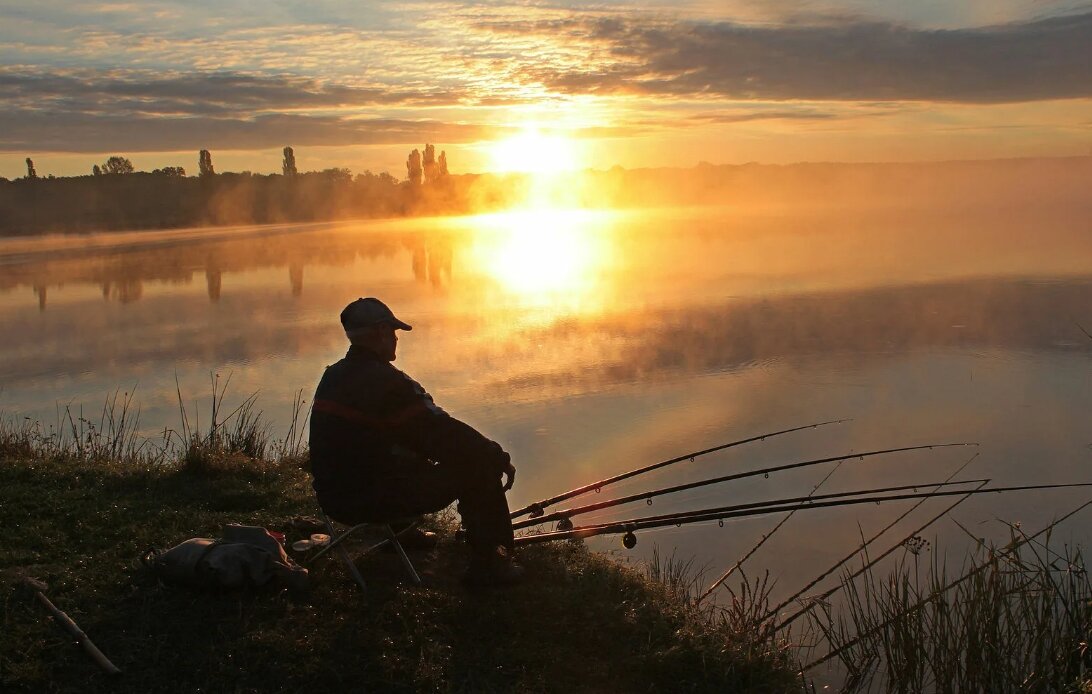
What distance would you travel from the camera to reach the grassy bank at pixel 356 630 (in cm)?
430

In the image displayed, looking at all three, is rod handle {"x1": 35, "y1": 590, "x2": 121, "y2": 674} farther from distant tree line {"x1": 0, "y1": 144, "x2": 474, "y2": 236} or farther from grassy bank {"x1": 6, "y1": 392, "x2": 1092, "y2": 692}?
distant tree line {"x1": 0, "y1": 144, "x2": 474, "y2": 236}

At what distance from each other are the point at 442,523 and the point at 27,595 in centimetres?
265

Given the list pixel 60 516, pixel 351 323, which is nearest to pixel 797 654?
pixel 351 323

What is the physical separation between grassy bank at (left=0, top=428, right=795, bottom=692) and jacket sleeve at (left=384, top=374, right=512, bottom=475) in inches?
30.1

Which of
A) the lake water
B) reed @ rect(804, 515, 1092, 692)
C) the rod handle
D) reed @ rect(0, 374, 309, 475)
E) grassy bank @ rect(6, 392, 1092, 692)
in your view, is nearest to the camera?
the rod handle

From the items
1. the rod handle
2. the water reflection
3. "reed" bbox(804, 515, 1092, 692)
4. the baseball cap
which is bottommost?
"reed" bbox(804, 515, 1092, 692)

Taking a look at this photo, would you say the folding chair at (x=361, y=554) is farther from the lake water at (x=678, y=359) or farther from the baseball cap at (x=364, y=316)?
the lake water at (x=678, y=359)

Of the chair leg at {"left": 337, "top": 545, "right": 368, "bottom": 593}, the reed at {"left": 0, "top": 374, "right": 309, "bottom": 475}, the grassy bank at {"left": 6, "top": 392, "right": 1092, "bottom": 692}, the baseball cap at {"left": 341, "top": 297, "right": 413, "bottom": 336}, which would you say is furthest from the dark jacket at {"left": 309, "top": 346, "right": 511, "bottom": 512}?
the reed at {"left": 0, "top": 374, "right": 309, "bottom": 475}

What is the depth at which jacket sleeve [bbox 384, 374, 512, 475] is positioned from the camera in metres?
4.99

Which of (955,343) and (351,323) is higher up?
(351,323)

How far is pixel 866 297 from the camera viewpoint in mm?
20703

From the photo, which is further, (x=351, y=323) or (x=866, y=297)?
(x=866, y=297)

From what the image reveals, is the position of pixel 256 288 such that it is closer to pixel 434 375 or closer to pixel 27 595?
pixel 434 375

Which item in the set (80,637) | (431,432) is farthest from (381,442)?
(80,637)
